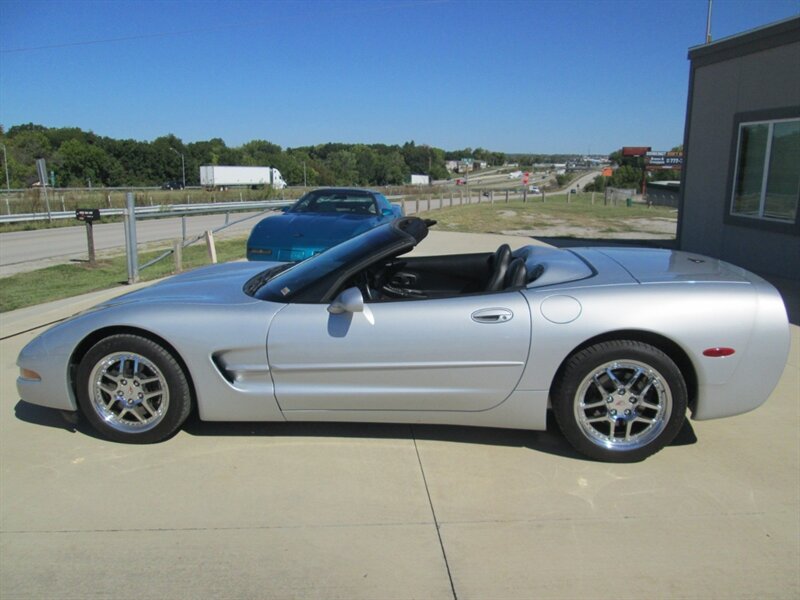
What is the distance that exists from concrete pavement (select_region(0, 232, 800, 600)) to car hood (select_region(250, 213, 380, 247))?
4381 millimetres

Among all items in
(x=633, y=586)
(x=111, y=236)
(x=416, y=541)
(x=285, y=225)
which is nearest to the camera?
(x=633, y=586)

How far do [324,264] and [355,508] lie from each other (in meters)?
1.56

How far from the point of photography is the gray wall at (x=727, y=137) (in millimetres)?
9844

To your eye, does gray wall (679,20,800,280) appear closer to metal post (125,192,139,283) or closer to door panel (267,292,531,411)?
door panel (267,292,531,411)

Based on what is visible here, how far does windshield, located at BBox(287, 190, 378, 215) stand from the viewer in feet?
31.7

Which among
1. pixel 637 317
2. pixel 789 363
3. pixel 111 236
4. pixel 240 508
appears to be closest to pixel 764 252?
pixel 789 363

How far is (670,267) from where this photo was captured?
395cm

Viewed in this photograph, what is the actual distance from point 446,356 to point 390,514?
886mm

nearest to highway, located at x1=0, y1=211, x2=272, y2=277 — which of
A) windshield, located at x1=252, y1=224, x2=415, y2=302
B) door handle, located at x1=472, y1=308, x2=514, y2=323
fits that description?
windshield, located at x1=252, y1=224, x2=415, y2=302

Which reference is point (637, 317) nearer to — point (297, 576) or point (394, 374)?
point (394, 374)

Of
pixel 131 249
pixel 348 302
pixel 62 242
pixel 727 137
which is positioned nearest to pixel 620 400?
pixel 348 302

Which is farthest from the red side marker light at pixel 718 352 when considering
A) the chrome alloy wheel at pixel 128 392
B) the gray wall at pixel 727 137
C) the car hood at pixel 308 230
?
the gray wall at pixel 727 137

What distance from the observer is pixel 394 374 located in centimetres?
354

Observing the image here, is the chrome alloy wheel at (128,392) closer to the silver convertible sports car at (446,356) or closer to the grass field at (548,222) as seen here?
the silver convertible sports car at (446,356)
